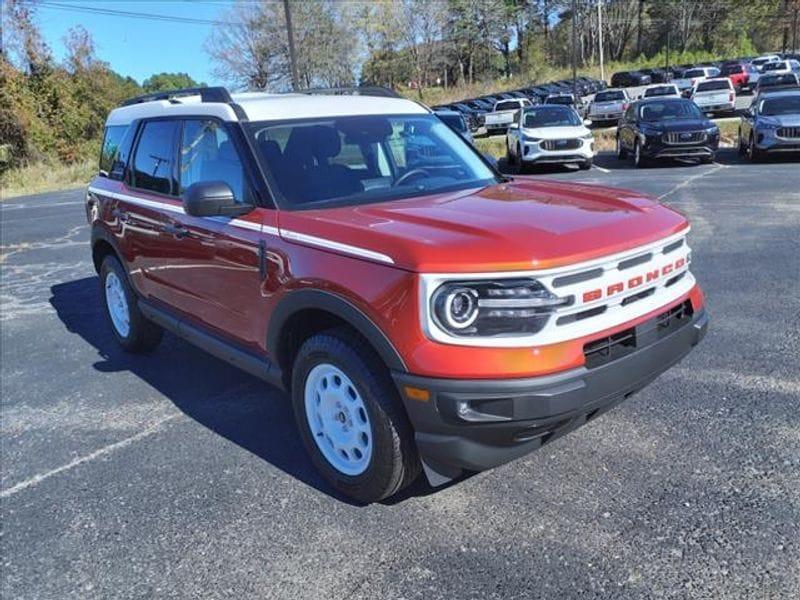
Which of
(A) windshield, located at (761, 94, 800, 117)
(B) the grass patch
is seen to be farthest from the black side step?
(B) the grass patch

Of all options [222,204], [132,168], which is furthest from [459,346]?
[132,168]

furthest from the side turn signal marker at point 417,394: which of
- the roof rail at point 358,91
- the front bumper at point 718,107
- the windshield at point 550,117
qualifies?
the front bumper at point 718,107

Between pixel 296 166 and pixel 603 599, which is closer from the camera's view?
pixel 603 599

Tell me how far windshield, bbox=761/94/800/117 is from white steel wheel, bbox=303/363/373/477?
15843 mm

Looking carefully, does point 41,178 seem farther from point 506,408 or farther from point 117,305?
point 506,408

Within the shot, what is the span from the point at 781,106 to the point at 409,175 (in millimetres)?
15095

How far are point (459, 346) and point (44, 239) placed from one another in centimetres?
1251

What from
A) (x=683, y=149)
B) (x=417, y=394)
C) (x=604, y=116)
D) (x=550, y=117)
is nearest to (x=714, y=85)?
(x=604, y=116)

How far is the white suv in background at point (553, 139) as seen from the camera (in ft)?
56.8

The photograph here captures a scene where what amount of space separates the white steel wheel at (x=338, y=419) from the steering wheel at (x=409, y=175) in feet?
4.01

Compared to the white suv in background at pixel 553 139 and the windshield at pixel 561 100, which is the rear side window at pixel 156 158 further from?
the windshield at pixel 561 100

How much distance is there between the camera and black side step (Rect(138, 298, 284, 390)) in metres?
3.67

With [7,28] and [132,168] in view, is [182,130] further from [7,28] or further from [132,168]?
[7,28]

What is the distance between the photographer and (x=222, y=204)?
3447 millimetres
